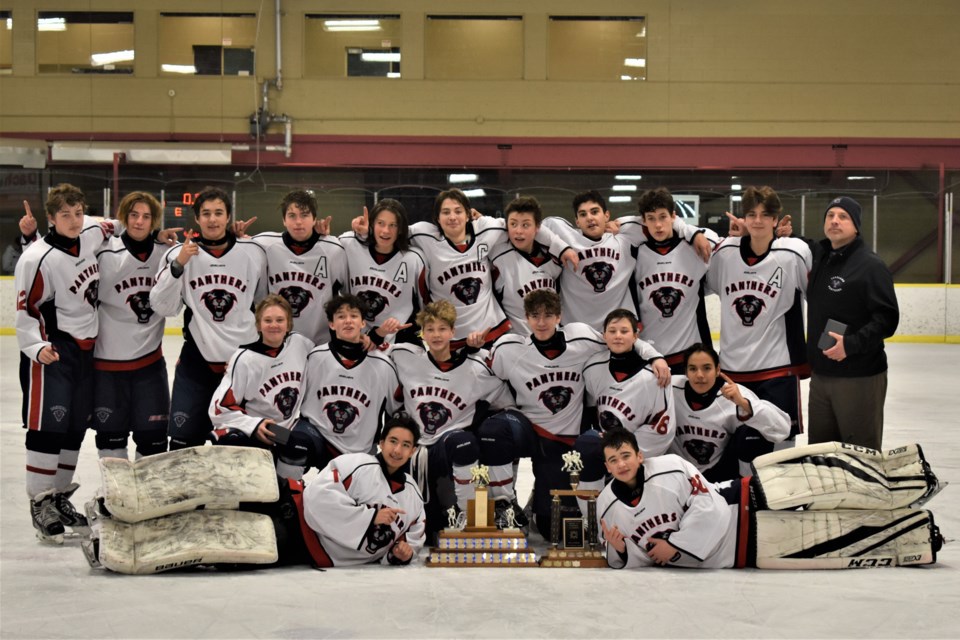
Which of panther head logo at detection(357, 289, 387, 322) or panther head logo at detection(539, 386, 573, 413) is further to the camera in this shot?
panther head logo at detection(357, 289, 387, 322)

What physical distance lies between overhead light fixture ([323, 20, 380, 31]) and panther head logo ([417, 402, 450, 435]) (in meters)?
12.7

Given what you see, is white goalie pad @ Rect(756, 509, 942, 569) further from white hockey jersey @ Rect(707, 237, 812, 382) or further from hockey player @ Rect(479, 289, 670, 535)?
white hockey jersey @ Rect(707, 237, 812, 382)

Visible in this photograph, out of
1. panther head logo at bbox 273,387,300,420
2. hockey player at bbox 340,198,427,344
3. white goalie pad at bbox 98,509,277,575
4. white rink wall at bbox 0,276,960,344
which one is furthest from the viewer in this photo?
white rink wall at bbox 0,276,960,344

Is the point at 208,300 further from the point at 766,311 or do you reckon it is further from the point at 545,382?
the point at 766,311

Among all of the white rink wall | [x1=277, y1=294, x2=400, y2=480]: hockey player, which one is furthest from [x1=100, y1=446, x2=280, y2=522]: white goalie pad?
the white rink wall

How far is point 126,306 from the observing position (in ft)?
16.5

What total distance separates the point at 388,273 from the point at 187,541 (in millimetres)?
1664

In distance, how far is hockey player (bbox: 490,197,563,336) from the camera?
525 centimetres

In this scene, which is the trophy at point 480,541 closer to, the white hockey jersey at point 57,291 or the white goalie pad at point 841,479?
the white goalie pad at point 841,479

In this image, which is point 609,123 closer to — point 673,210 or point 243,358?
point 673,210

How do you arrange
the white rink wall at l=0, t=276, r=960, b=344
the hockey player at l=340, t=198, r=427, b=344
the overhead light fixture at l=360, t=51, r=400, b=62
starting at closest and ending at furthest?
the hockey player at l=340, t=198, r=427, b=344, the white rink wall at l=0, t=276, r=960, b=344, the overhead light fixture at l=360, t=51, r=400, b=62

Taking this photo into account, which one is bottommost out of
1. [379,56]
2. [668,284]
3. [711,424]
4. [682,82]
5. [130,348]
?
[711,424]

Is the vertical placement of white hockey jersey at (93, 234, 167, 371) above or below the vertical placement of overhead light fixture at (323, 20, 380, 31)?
below

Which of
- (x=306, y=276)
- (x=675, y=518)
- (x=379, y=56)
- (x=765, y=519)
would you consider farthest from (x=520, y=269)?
(x=379, y=56)
